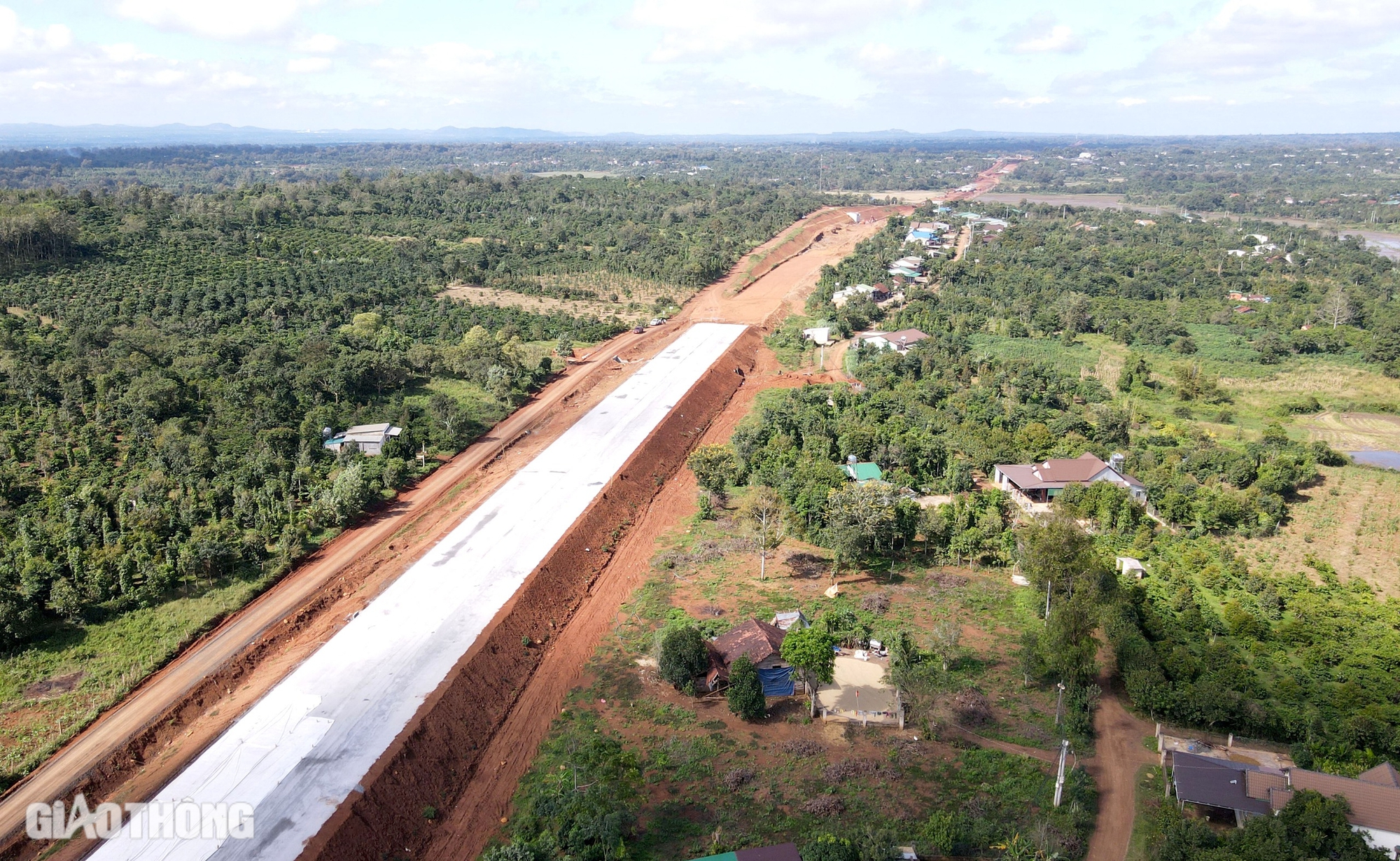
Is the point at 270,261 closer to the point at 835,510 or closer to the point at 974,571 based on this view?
the point at 835,510

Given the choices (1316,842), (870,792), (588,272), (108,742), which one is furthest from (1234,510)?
(588,272)

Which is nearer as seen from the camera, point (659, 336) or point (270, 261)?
point (659, 336)

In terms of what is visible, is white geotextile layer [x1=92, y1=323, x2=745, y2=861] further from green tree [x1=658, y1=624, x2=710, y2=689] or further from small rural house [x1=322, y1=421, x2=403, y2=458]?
small rural house [x1=322, y1=421, x2=403, y2=458]

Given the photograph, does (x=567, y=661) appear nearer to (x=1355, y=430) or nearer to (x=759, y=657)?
(x=759, y=657)

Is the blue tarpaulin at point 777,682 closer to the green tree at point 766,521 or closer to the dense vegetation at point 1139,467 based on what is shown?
the dense vegetation at point 1139,467

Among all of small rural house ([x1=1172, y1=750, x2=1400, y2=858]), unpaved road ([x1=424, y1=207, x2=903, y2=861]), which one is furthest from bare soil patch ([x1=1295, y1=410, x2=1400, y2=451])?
small rural house ([x1=1172, y1=750, x2=1400, y2=858])
